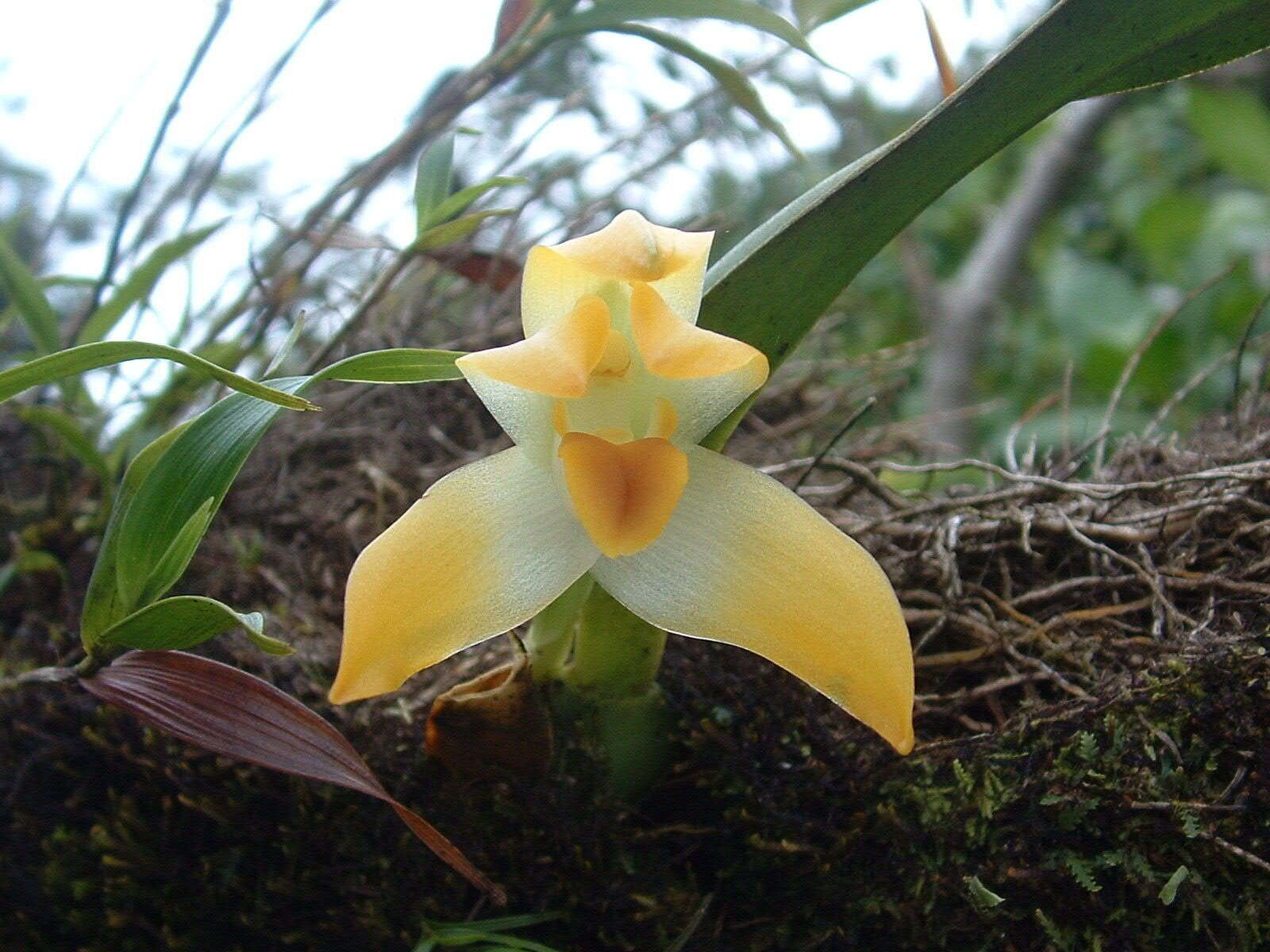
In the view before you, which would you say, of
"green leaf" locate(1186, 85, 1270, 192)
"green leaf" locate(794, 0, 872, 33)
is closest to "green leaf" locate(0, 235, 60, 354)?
"green leaf" locate(794, 0, 872, 33)

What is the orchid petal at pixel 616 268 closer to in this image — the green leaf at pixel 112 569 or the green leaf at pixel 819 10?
the green leaf at pixel 112 569

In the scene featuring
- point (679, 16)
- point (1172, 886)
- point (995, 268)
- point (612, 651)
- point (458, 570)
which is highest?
point (679, 16)

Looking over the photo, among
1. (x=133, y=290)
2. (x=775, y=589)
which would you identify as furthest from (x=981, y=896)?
(x=133, y=290)

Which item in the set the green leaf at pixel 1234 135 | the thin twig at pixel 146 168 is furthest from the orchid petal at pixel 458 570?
the green leaf at pixel 1234 135

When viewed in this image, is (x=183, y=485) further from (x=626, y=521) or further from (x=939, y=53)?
(x=939, y=53)

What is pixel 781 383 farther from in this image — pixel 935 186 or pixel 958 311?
pixel 958 311

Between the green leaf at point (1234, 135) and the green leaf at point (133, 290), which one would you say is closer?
the green leaf at point (133, 290)
